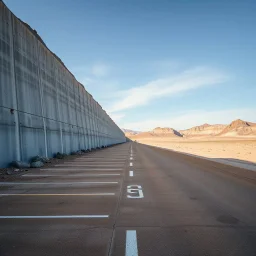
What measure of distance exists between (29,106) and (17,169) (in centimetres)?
496

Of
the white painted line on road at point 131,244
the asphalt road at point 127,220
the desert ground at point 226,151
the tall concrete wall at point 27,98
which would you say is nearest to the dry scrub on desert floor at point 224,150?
the desert ground at point 226,151

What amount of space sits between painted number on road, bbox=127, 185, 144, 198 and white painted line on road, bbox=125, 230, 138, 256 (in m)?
2.82

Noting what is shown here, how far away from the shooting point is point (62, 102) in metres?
24.2

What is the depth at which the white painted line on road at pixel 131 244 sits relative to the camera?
3330 mm

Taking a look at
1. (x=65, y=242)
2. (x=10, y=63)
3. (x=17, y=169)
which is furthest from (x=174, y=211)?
(x=10, y=63)

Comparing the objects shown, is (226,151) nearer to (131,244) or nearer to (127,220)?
(127,220)

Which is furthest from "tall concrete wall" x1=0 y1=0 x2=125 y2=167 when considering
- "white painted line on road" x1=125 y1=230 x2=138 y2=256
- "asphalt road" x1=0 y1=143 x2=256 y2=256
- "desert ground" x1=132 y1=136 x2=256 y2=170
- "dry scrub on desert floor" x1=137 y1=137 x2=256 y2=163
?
"dry scrub on desert floor" x1=137 y1=137 x2=256 y2=163

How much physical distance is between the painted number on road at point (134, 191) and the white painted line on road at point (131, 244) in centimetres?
282

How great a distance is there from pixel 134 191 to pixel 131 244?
3940 millimetres

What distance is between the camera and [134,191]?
750cm

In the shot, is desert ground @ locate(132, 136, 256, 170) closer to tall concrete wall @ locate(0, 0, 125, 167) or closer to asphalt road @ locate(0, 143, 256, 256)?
asphalt road @ locate(0, 143, 256, 256)

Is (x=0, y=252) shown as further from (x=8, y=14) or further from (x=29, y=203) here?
(x=8, y=14)

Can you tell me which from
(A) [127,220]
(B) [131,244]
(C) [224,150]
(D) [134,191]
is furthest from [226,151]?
Answer: (B) [131,244]

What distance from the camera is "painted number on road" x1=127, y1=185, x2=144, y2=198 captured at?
6.90 meters
